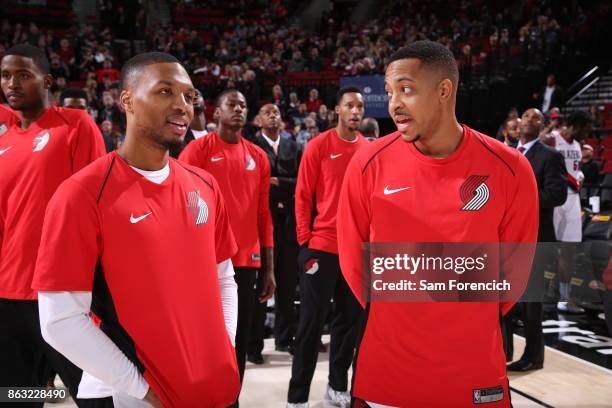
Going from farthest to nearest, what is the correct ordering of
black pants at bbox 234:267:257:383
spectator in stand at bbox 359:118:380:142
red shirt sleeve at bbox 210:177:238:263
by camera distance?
1. spectator in stand at bbox 359:118:380:142
2. black pants at bbox 234:267:257:383
3. red shirt sleeve at bbox 210:177:238:263

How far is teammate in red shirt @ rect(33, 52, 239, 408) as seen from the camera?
1671 millimetres

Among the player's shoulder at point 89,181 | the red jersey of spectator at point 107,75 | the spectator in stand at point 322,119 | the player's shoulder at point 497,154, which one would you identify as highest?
the red jersey of spectator at point 107,75

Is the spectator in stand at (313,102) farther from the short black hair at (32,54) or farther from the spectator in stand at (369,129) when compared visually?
the short black hair at (32,54)

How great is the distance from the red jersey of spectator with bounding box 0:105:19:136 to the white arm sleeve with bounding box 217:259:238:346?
4.99 feet

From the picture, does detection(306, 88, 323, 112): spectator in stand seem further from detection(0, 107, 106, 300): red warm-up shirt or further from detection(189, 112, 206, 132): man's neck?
detection(0, 107, 106, 300): red warm-up shirt

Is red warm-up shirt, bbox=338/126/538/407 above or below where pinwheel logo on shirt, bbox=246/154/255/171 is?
below


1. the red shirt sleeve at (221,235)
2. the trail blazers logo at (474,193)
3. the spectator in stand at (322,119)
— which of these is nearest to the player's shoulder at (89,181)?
the red shirt sleeve at (221,235)

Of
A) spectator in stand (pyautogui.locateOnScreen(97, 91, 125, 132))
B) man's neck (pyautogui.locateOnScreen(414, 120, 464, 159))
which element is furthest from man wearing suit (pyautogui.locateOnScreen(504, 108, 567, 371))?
spectator in stand (pyautogui.locateOnScreen(97, 91, 125, 132))

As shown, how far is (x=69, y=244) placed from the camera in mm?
1678

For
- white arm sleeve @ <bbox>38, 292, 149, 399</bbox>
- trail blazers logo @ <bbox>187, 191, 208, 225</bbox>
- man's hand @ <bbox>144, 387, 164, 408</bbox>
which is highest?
trail blazers logo @ <bbox>187, 191, 208, 225</bbox>

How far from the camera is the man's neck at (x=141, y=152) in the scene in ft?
6.24

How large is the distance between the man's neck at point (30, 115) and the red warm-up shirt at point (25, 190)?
4 centimetres

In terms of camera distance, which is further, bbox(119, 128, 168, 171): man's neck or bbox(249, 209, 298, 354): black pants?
bbox(249, 209, 298, 354): black pants

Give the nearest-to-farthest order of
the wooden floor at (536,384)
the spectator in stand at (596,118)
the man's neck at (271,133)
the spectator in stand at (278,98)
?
the wooden floor at (536,384) < the man's neck at (271,133) < the spectator in stand at (596,118) < the spectator in stand at (278,98)
